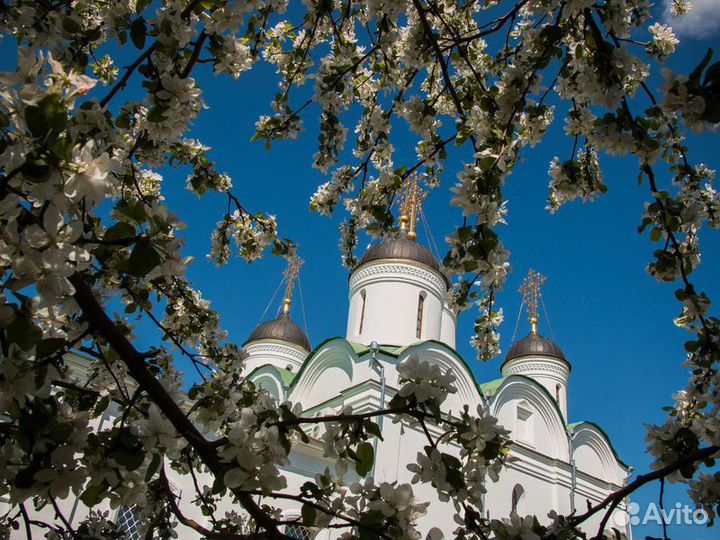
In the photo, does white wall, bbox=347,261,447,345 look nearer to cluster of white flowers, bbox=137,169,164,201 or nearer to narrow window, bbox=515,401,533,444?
narrow window, bbox=515,401,533,444

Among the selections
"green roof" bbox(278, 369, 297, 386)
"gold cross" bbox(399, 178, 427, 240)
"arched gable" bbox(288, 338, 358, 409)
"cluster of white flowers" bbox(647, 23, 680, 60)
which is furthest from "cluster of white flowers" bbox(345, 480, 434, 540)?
"gold cross" bbox(399, 178, 427, 240)

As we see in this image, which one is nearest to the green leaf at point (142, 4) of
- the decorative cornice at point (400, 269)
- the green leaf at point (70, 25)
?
the green leaf at point (70, 25)

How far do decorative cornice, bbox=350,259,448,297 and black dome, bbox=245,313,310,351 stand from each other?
16.7 feet

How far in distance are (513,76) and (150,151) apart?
193 cm

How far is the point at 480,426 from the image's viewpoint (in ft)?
6.52

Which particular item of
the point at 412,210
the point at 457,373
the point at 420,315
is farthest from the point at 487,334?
the point at 412,210

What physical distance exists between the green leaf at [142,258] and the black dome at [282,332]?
1820 cm

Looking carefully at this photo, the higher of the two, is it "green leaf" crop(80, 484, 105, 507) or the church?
the church

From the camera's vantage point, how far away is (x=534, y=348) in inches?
745

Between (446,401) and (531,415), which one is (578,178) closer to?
(446,401)

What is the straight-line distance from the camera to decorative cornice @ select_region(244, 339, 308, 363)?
62.8 feet

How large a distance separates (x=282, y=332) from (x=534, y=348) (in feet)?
26.6

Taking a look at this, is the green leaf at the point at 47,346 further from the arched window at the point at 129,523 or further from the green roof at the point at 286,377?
the green roof at the point at 286,377

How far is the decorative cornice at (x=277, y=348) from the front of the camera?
19.1m
